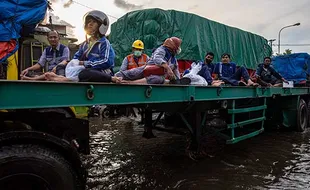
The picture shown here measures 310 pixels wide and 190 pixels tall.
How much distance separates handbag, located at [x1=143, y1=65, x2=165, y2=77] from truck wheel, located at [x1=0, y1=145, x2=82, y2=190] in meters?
1.91

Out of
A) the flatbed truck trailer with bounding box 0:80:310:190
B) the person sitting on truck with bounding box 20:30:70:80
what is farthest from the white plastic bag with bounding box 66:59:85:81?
the person sitting on truck with bounding box 20:30:70:80

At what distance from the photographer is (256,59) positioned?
43.5 ft

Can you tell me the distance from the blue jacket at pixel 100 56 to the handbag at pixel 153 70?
0.76 meters

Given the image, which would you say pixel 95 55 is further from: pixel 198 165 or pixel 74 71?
pixel 198 165

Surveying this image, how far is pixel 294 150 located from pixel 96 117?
8247 mm

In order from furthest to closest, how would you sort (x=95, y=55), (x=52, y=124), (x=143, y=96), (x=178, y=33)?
1. (x=178, y=33)
2. (x=95, y=55)
3. (x=143, y=96)
4. (x=52, y=124)

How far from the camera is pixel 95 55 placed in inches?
115

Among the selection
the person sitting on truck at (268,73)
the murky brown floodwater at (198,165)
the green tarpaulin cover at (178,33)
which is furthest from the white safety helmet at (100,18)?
the green tarpaulin cover at (178,33)

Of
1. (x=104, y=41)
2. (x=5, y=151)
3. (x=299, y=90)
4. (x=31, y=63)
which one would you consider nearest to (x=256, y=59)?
(x=299, y=90)

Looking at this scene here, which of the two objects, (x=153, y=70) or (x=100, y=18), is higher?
(x=100, y=18)

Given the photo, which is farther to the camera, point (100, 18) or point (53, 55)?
point (53, 55)

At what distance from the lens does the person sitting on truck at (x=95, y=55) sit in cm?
263

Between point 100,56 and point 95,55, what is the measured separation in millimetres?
90

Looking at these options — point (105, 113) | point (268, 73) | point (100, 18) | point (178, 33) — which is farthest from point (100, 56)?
point (105, 113)
